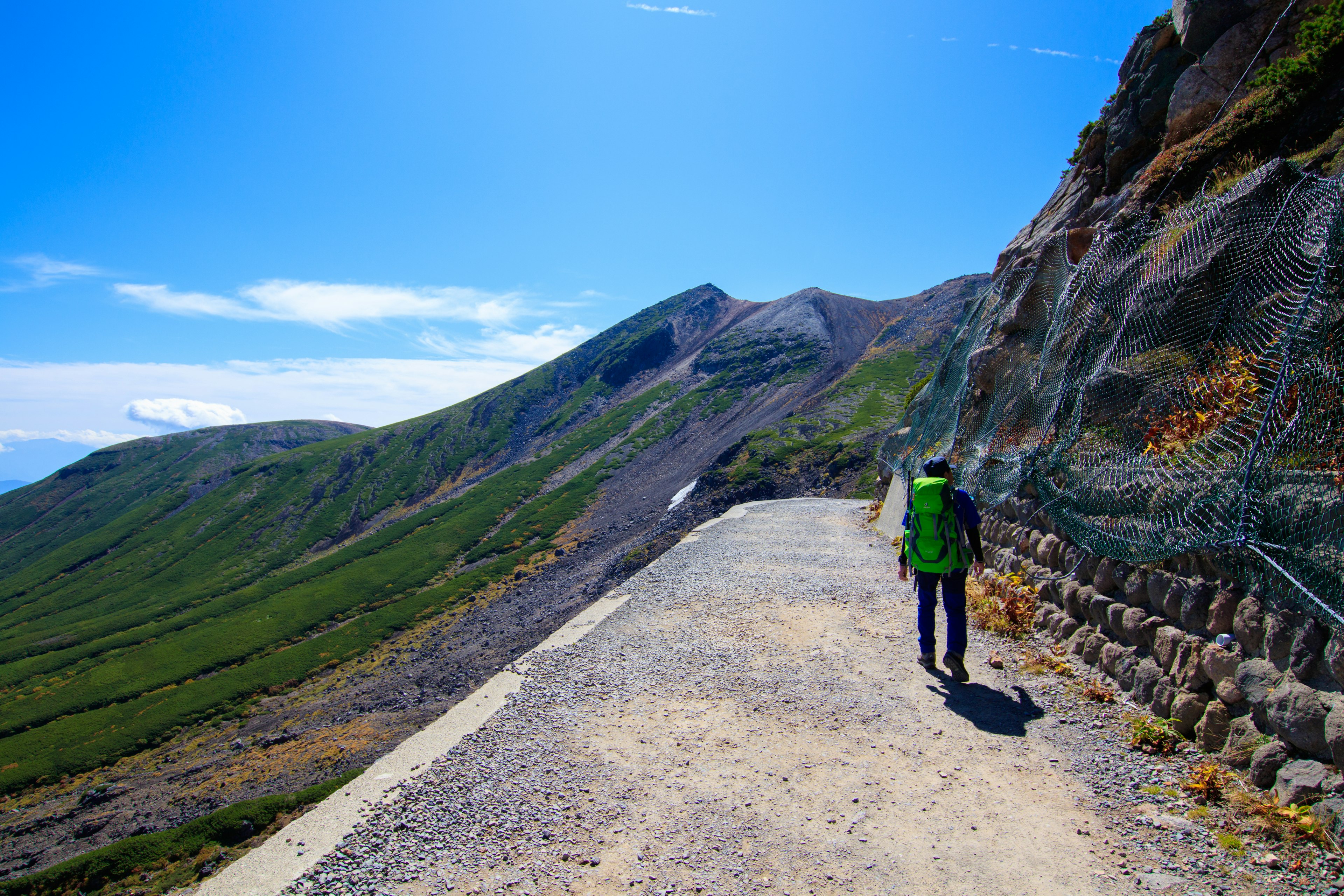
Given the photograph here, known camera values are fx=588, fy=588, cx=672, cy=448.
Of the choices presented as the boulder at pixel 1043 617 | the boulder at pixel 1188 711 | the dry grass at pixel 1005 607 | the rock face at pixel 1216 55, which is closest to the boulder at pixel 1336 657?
the boulder at pixel 1188 711

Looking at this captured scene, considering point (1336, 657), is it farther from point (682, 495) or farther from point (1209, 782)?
point (682, 495)

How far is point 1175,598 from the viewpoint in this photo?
569 cm

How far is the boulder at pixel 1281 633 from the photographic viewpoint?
4.42 meters

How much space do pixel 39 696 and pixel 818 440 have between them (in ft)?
247

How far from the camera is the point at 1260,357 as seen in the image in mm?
6258

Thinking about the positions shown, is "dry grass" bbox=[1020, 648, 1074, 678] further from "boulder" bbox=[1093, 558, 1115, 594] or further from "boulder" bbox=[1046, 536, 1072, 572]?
"boulder" bbox=[1046, 536, 1072, 572]

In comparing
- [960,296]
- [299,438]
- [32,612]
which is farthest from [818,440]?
[299,438]

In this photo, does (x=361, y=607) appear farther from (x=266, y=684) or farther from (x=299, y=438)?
(x=299, y=438)

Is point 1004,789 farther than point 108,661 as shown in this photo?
No

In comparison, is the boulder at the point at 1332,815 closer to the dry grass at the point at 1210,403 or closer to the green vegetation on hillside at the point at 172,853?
the dry grass at the point at 1210,403

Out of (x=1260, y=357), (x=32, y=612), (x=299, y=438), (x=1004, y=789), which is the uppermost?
(x=299, y=438)

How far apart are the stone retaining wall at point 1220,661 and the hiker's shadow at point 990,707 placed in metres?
1.01

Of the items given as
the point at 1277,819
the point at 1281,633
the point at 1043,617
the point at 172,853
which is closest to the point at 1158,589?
the point at 1281,633

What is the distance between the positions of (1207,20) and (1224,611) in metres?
15.7
